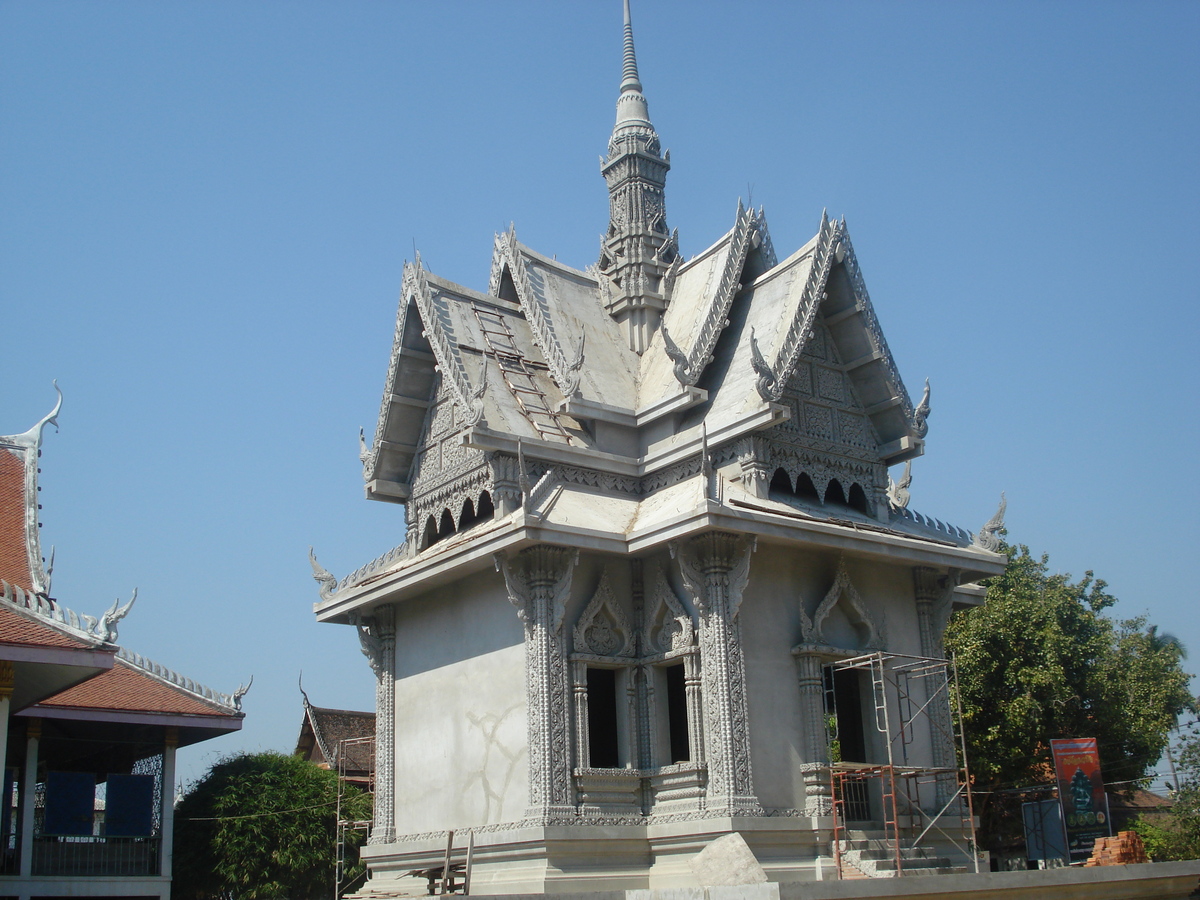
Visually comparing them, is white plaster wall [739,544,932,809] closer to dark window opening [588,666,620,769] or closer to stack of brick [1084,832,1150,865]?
dark window opening [588,666,620,769]

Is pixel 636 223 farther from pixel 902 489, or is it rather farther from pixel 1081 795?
pixel 1081 795

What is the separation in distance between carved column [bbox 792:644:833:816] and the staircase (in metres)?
0.48

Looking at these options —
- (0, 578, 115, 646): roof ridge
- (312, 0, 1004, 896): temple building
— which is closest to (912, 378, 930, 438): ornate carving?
(312, 0, 1004, 896): temple building

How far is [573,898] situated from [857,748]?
559 centimetres

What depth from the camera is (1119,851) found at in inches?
579

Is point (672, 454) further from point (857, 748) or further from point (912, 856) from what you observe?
point (912, 856)

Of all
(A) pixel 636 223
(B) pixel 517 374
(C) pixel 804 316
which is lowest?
(B) pixel 517 374

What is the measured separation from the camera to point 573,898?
11531mm

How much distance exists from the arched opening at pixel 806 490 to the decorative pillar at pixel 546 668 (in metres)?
3.50

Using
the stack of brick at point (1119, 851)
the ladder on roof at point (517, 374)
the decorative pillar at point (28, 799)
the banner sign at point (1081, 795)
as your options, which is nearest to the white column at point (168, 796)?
the decorative pillar at point (28, 799)

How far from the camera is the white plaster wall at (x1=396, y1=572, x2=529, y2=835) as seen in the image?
49.5 ft

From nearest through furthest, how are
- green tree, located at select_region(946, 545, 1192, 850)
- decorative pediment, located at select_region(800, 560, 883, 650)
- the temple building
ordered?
the temple building, decorative pediment, located at select_region(800, 560, 883, 650), green tree, located at select_region(946, 545, 1192, 850)

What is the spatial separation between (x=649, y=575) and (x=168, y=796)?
36.4 ft

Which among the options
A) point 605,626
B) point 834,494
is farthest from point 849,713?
point 605,626
